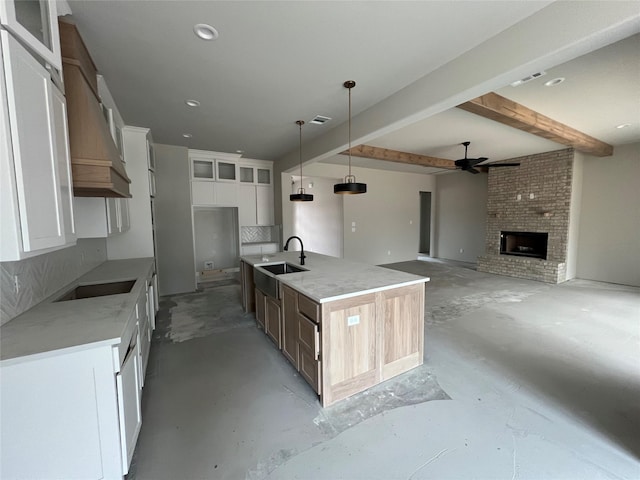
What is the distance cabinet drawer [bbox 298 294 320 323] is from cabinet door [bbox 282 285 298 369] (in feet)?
0.30

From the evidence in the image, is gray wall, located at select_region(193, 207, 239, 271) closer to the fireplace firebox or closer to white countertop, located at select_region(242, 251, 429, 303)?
white countertop, located at select_region(242, 251, 429, 303)

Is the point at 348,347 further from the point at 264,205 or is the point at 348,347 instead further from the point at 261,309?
the point at 264,205

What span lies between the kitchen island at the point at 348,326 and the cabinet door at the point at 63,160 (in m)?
1.55

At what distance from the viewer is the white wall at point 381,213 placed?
22.6 ft

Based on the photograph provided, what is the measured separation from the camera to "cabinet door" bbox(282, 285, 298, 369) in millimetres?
2281

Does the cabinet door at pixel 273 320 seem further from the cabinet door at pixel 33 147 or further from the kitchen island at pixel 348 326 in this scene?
the cabinet door at pixel 33 147

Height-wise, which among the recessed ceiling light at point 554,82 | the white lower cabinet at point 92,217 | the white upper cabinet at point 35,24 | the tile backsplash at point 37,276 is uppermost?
the recessed ceiling light at point 554,82

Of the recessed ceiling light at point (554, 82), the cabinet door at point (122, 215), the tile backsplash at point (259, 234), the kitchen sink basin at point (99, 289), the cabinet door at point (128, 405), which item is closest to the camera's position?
the cabinet door at point (128, 405)

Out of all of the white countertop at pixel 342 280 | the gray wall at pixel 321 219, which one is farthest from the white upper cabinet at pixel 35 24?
the gray wall at pixel 321 219

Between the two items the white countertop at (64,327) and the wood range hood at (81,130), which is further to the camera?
the wood range hood at (81,130)

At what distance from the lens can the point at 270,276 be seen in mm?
2705

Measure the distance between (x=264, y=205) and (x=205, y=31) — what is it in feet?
14.2

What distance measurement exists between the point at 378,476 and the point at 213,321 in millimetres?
2860

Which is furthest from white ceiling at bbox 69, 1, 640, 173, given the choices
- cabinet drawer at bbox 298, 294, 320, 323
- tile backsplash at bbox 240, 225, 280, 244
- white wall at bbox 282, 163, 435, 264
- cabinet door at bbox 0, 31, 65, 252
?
white wall at bbox 282, 163, 435, 264
